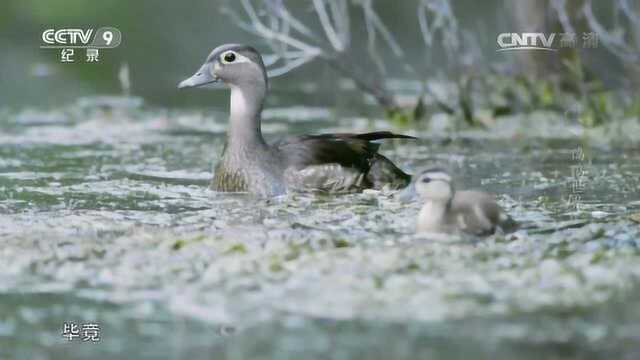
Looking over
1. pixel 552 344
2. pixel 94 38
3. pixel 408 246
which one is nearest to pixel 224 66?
pixel 408 246

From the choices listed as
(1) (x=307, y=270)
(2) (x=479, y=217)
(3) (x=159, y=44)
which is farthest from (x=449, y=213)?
(3) (x=159, y=44)

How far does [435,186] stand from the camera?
7688 mm

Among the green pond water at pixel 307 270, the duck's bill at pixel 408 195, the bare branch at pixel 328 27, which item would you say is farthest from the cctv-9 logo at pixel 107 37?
the duck's bill at pixel 408 195

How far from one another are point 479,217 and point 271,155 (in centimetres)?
228

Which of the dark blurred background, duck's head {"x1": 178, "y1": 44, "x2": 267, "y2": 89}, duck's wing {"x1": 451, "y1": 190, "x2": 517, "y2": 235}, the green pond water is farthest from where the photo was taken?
the dark blurred background

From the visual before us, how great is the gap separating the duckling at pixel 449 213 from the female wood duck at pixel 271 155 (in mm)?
1557

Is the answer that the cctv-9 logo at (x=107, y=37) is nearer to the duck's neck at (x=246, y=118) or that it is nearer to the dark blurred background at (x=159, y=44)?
the dark blurred background at (x=159, y=44)

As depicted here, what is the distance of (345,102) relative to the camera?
15828 millimetres

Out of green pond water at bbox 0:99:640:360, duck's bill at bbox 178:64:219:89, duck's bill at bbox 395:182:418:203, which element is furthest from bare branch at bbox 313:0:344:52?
duck's bill at bbox 395:182:418:203

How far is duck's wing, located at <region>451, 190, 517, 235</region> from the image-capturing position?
7609 millimetres

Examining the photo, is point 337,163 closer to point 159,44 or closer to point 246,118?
point 246,118

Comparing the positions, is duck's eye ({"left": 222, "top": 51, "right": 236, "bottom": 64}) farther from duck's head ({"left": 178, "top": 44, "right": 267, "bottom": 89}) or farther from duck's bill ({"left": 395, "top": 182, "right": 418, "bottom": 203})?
duck's bill ({"left": 395, "top": 182, "right": 418, "bottom": 203})

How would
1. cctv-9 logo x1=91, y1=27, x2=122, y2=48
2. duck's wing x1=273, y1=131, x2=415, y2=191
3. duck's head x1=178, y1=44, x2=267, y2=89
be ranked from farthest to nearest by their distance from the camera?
cctv-9 logo x1=91, y1=27, x2=122, y2=48 < duck's head x1=178, y1=44, x2=267, y2=89 < duck's wing x1=273, y1=131, x2=415, y2=191

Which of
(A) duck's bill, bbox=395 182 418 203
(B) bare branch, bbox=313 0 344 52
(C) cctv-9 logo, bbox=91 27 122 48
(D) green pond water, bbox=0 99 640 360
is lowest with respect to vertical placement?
(D) green pond water, bbox=0 99 640 360
